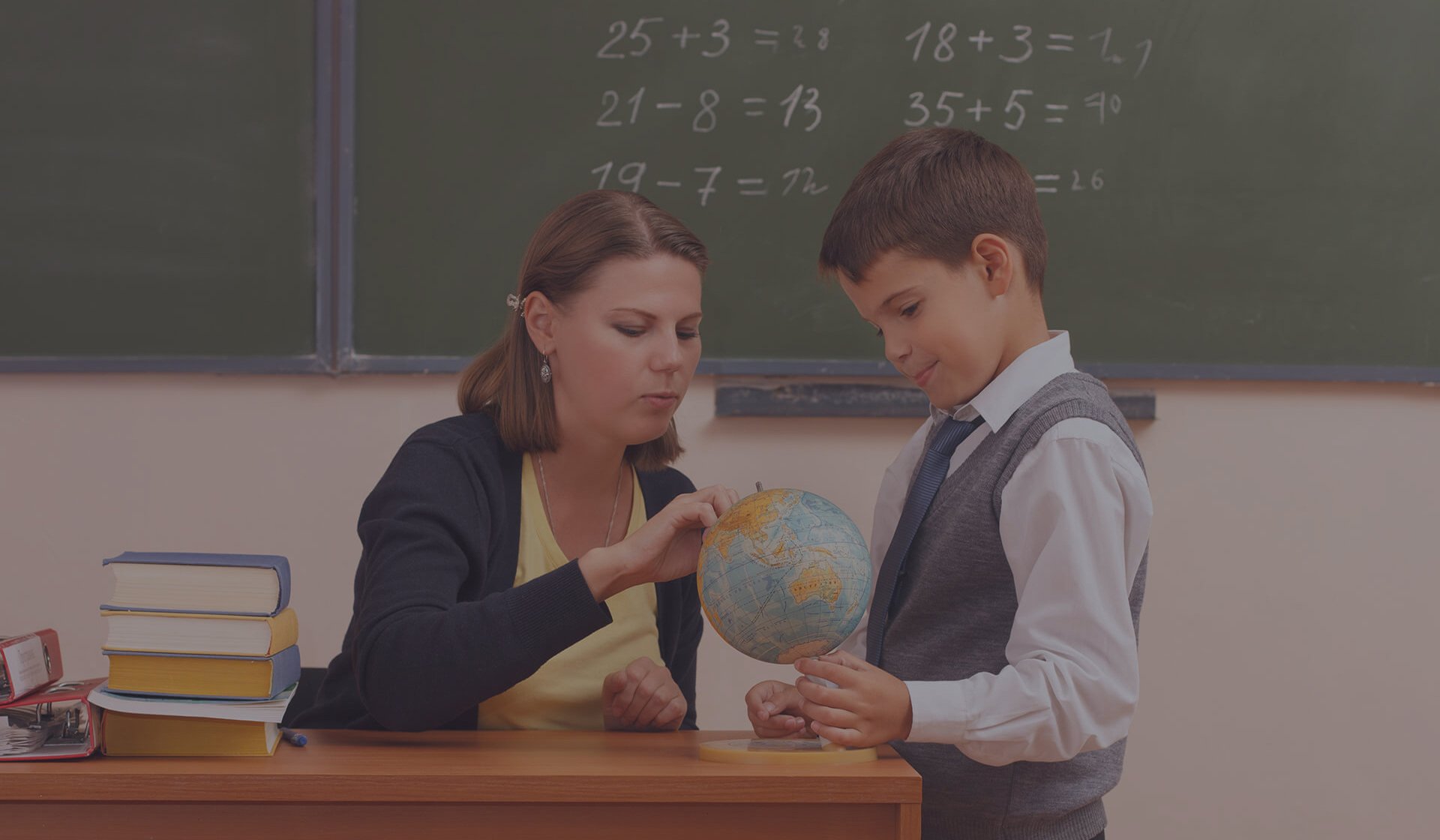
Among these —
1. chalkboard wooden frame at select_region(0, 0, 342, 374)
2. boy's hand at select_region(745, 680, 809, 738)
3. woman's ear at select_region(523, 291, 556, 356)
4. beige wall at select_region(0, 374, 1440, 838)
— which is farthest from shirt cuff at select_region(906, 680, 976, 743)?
chalkboard wooden frame at select_region(0, 0, 342, 374)

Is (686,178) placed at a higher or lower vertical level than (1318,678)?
higher

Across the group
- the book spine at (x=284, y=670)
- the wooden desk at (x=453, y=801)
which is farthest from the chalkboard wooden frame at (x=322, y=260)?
the wooden desk at (x=453, y=801)

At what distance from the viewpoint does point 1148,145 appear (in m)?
2.84

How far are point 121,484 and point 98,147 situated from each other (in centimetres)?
77

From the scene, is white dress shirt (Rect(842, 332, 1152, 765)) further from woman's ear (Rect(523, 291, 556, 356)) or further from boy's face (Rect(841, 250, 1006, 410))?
woman's ear (Rect(523, 291, 556, 356))

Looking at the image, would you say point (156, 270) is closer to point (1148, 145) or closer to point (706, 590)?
point (706, 590)

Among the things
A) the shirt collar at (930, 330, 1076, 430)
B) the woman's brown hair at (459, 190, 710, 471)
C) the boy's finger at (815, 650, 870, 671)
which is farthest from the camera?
the woman's brown hair at (459, 190, 710, 471)

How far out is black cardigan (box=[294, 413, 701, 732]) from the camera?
1472 mm

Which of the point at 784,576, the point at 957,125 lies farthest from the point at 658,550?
the point at 957,125

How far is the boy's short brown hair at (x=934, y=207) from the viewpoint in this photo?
5.46 feet

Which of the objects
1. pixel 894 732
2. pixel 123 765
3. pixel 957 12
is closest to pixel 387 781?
pixel 123 765

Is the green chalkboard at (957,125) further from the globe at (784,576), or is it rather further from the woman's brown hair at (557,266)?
the globe at (784,576)

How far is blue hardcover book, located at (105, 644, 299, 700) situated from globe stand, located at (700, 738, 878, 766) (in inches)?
21.2

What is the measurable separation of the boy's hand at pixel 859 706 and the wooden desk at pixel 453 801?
0.14 ft
